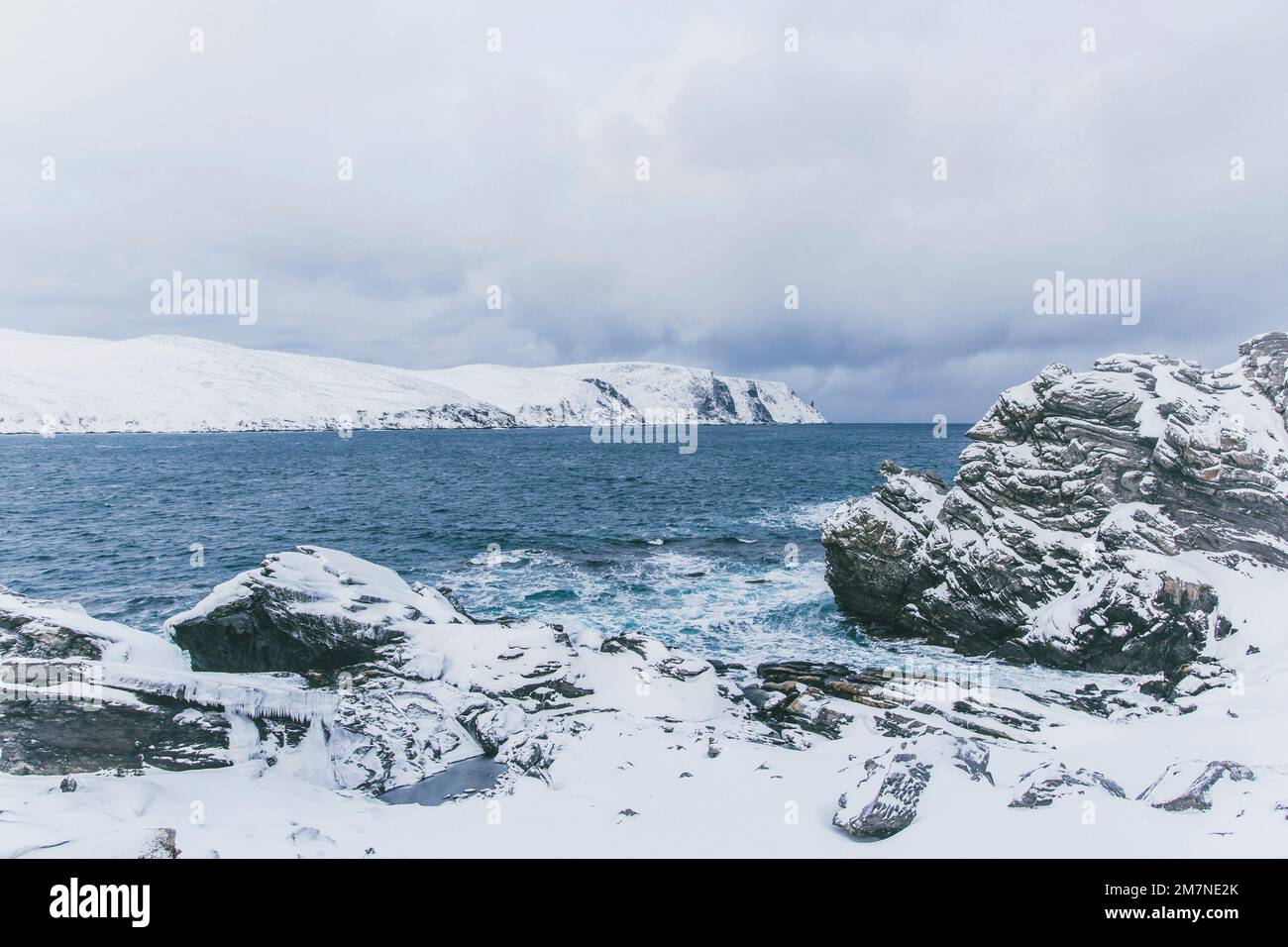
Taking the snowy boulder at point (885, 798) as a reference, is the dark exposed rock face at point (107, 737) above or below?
above

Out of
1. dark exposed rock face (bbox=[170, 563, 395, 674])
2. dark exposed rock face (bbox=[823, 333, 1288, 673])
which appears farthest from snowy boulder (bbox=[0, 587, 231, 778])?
dark exposed rock face (bbox=[823, 333, 1288, 673])

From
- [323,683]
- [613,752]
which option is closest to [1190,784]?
[613,752]

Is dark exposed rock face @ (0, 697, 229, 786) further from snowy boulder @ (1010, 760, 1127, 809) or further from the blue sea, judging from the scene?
snowy boulder @ (1010, 760, 1127, 809)

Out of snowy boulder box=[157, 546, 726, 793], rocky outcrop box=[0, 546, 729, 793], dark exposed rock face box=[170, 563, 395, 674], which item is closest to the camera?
→ rocky outcrop box=[0, 546, 729, 793]

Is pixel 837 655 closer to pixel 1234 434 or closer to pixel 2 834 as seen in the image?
pixel 1234 434

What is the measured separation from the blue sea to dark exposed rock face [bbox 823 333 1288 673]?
13.1ft

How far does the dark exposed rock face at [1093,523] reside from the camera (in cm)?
1966

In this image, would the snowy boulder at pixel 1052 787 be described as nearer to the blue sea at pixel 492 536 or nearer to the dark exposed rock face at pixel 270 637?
the blue sea at pixel 492 536

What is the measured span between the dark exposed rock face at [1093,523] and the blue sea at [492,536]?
398cm

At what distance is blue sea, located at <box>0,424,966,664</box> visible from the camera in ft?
89.2

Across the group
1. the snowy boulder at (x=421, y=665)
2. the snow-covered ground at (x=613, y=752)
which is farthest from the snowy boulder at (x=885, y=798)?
the snowy boulder at (x=421, y=665)

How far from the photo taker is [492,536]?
42.1 m

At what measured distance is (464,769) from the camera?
13.1 meters

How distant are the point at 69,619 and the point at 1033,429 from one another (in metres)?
33.2
